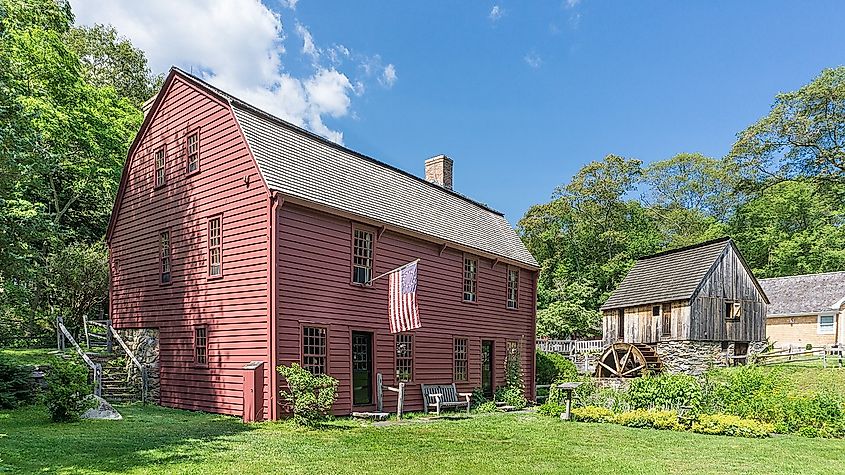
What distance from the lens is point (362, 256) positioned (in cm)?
1611

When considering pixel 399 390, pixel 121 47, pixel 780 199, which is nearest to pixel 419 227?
pixel 399 390

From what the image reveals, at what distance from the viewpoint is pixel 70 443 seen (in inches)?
377

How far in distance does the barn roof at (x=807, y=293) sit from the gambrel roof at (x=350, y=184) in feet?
77.8

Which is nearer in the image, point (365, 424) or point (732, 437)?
point (732, 437)

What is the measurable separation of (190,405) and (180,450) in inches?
246

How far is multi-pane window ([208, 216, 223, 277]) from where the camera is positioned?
1520 cm

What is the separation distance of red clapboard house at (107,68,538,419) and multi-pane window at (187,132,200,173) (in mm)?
50

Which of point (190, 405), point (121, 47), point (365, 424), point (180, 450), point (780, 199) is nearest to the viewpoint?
point (180, 450)

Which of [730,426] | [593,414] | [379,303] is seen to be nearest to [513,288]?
[379,303]

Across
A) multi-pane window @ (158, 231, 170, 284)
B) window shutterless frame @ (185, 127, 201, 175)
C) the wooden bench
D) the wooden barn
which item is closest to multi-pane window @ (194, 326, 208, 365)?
multi-pane window @ (158, 231, 170, 284)

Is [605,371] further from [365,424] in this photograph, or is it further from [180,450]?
[180,450]

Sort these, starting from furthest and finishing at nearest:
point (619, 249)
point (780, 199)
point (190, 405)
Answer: point (619, 249)
point (780, 199)
point (190, 405)

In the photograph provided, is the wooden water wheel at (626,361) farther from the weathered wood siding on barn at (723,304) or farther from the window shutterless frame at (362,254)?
the window shutterless frame at (362,254)

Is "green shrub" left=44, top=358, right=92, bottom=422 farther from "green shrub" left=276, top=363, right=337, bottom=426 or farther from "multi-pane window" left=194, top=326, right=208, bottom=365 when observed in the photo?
"green shrub" left=276, top=363, right=337, bottom=426
